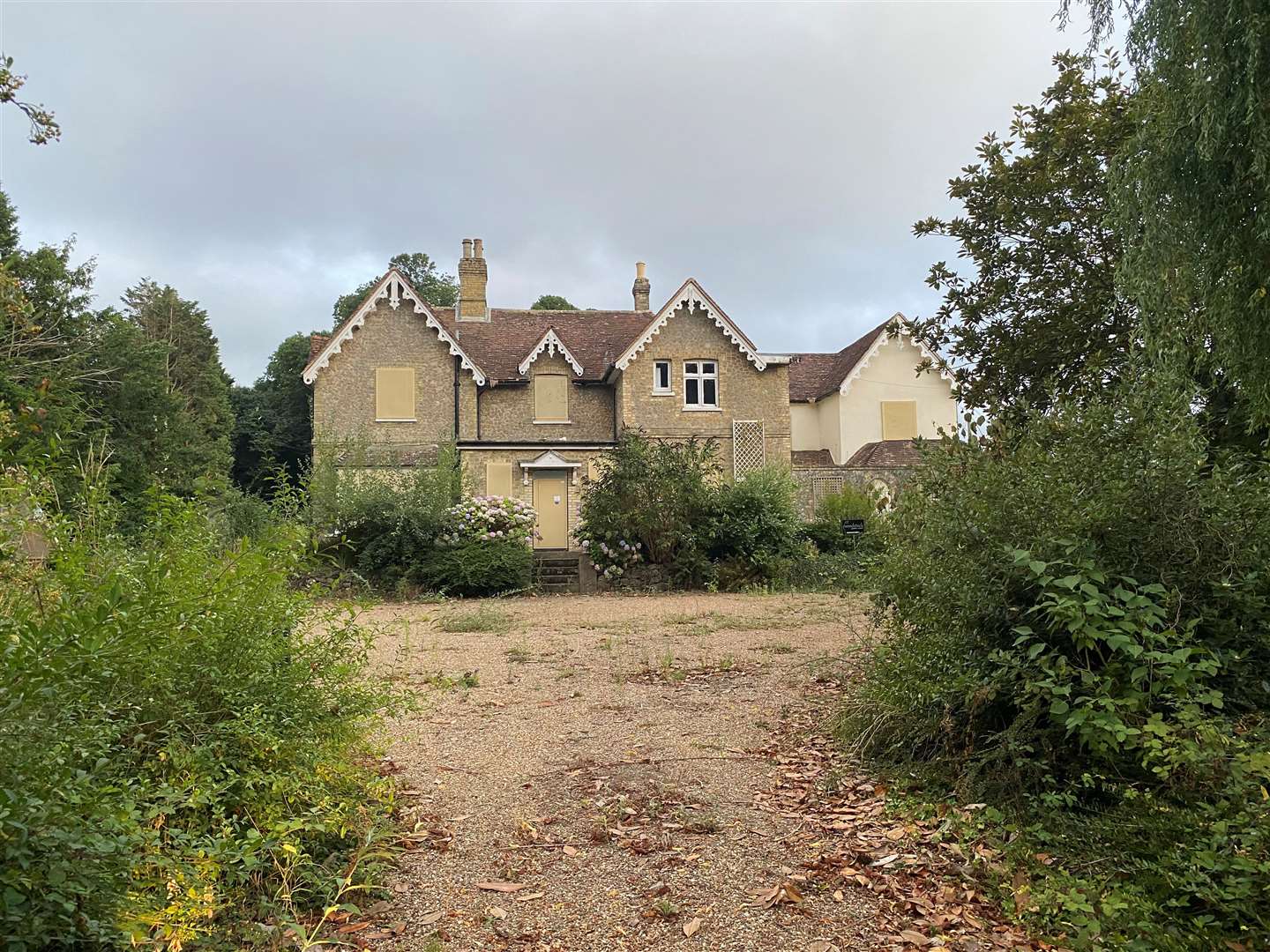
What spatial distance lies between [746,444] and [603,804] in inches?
848

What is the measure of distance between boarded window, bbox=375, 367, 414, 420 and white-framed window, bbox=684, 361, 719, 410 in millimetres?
7716

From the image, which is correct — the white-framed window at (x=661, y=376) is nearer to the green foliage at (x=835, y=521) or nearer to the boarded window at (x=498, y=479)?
the boarded window at (x=498, y=479)

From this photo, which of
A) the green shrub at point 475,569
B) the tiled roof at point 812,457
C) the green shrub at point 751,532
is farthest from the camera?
the tiled roof at point 812,457

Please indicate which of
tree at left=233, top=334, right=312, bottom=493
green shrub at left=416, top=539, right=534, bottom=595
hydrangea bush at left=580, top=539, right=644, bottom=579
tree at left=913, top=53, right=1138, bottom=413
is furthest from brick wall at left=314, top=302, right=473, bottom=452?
tree at left=233, top=334, right=312, bottom=493

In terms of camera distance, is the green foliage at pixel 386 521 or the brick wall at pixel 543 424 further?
the brick wall at pixel 543 424

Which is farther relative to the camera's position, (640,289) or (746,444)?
(640,289)

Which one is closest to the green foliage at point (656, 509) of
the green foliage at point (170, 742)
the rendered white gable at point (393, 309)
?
the rendered white gable at point (393, 309)

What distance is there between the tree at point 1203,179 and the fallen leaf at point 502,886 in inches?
193

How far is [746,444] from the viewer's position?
2556 centimetres

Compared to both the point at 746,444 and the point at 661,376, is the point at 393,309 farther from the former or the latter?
the point at 746,444

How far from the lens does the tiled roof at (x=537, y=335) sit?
85.6ft

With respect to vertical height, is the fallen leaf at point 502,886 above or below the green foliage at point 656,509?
below

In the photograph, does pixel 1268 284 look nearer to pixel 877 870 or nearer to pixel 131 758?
pixel 877 870

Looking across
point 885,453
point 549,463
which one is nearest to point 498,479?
point 549,463
